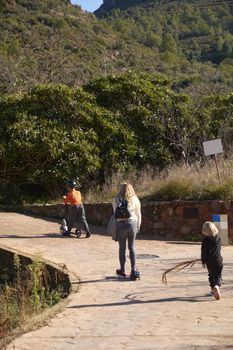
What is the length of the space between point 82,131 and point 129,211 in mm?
10315

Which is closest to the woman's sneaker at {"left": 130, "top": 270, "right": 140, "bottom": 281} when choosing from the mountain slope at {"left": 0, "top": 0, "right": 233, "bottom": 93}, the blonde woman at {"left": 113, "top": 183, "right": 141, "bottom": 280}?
the blonde woman at {"left": 113, "top": 183, "right": 141, "bottom": 280}

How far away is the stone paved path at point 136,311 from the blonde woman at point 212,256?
263mm

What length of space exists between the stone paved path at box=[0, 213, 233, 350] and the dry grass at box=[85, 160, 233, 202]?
10.5 feet

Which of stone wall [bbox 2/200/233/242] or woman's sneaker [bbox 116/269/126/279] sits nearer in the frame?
woman's sneaker [bbox 116/269/126/279]

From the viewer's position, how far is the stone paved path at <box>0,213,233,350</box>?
636 cm

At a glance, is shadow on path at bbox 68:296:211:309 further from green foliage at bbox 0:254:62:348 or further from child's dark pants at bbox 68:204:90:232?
child's dark pants at bbox 68:204:90:232

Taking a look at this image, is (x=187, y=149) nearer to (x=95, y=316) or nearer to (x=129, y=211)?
(x=129, y=211)

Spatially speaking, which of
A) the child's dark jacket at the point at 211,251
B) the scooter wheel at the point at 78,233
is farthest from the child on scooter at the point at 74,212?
the child's dark jacket at the point at 211,251

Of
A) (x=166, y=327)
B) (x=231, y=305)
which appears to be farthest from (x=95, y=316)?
(x=231, y=305)

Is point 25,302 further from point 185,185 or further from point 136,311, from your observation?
point 185,185


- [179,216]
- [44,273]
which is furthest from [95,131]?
[44,273]

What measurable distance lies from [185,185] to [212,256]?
7713 mm

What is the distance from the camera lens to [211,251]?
8633 mm

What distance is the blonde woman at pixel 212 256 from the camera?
8.46 m
